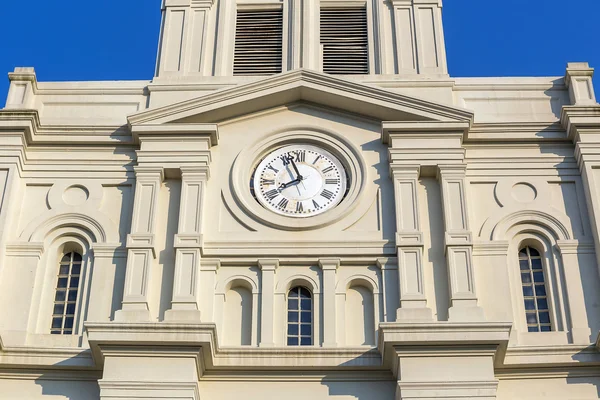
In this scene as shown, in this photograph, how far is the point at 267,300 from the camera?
76.2ft

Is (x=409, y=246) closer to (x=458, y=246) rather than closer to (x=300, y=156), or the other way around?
(x=458, y=246)

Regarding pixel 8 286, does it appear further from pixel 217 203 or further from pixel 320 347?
pixel 320 347

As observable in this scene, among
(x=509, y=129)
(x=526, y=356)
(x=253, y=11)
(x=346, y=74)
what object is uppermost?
(x=253, y=11)

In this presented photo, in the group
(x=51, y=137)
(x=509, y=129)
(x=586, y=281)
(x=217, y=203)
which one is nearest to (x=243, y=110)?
(x=217, y=203)

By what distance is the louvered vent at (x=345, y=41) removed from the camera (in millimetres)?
27797

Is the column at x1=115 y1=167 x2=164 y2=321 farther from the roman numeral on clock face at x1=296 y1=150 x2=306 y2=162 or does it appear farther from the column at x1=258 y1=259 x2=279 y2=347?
the roman numeral on clock face at x1=296 y1=150 x2=306 y2=162

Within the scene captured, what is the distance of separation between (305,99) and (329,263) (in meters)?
4.36

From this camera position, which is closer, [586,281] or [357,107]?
[586,281]

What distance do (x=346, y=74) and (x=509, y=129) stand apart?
432cm

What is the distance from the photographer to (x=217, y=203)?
970 inches

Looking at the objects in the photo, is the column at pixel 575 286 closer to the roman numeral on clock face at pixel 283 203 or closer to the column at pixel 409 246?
the column at pixel 409 246

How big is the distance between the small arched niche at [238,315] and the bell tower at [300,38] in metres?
5.69

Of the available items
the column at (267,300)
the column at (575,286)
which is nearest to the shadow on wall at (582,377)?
the column at (575,286)

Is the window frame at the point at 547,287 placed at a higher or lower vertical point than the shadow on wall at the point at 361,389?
higher
